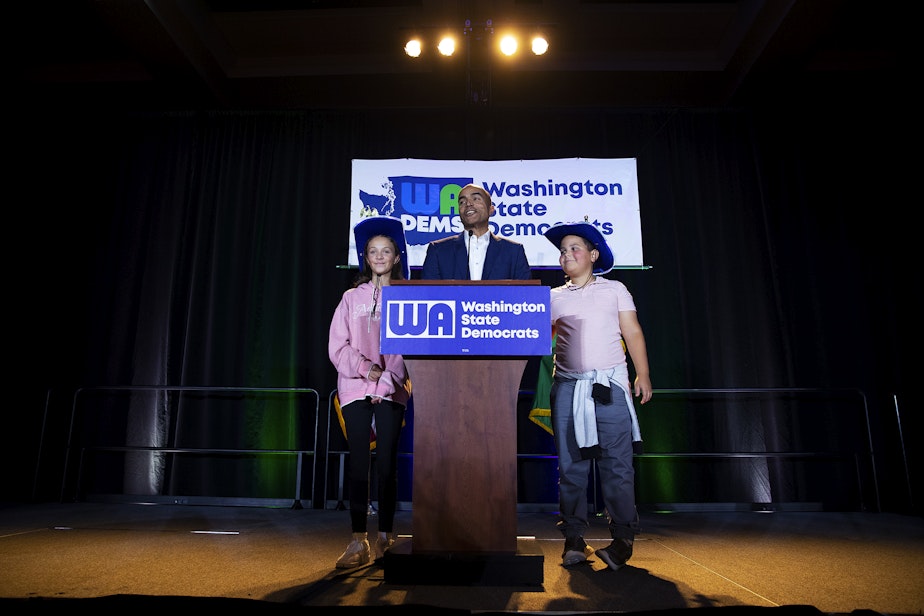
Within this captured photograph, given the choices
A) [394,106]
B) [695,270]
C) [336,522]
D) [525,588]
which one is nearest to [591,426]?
[525,588]

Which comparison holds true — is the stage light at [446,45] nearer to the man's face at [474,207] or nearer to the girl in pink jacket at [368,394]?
the man's face at [474,207]

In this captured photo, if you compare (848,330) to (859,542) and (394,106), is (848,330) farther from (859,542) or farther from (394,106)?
(394,106)

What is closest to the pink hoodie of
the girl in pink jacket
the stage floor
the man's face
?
the girl in pink jacket

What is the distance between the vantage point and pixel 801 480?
4727mm

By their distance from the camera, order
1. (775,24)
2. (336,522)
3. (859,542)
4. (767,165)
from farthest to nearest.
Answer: (767,165), (775,24), (336,522), (859,542)

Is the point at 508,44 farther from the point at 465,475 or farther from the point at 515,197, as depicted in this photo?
the point at 465,475

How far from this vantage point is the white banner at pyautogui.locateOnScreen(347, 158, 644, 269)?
5.07m

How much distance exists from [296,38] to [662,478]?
15.5ft

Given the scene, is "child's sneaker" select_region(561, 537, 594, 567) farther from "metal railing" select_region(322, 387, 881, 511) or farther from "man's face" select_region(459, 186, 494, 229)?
"metal railing" select_region(322, 387, 881, 511)

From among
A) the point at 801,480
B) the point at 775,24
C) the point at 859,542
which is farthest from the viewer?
the point at 801,480

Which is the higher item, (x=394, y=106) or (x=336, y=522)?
(x=394, y=106)

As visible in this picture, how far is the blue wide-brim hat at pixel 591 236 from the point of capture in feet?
8.73

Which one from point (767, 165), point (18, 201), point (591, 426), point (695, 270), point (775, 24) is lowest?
point (591, 426)

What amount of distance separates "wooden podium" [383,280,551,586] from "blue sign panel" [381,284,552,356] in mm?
21
